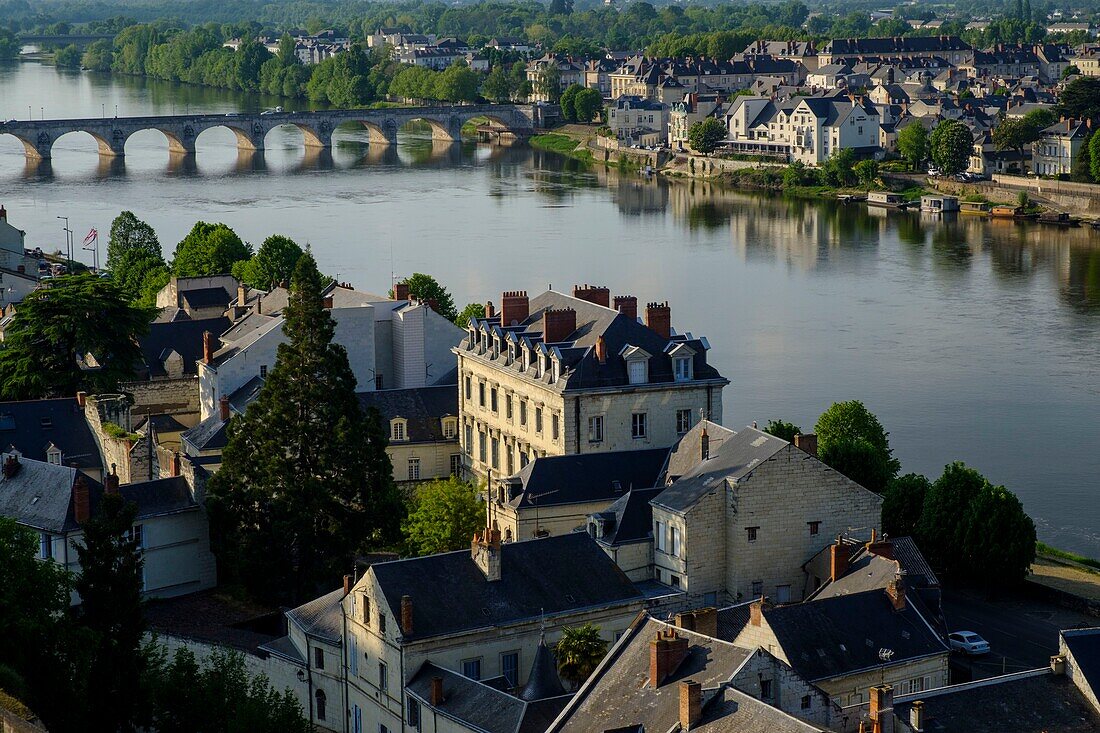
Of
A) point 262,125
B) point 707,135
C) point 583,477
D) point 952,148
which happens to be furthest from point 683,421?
point 262,125

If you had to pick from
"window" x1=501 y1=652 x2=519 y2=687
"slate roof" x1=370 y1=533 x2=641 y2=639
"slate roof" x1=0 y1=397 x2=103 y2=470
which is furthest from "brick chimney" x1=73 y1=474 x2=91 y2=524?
"window" x1=501 y1=652 x2=519 y2=687

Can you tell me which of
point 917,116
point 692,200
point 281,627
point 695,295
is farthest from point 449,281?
point 917,116

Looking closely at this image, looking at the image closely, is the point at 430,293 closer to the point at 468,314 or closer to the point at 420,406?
the point at 468,314

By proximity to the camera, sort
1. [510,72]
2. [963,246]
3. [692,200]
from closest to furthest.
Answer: [963,246] → [692,200] → [510,72]

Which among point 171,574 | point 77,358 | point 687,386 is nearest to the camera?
point 171,574

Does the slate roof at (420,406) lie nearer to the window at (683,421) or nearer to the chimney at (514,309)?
the chimney at (514,309)

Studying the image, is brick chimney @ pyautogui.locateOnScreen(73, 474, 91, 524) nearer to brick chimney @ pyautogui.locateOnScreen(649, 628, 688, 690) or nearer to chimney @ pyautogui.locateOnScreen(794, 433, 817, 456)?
chimney @ pyautogui.locateOnScreen(794, 433, 817, 456)

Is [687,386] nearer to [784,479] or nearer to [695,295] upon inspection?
[784,479]

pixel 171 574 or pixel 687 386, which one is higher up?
pixel 687 386
